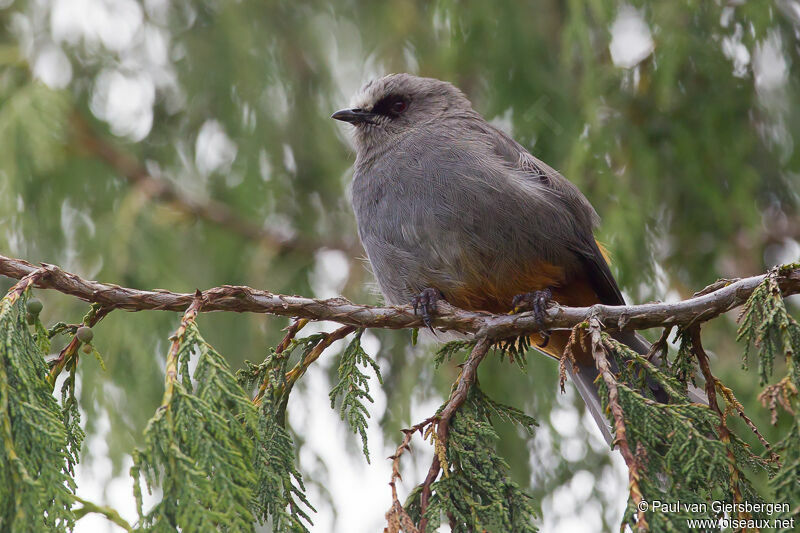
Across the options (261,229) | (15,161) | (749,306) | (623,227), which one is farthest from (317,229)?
(749,306)

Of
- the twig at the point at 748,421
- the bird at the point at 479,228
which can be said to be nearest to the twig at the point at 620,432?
the twig at the point at 748,421

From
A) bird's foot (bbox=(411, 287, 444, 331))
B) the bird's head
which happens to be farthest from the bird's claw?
the bird's head

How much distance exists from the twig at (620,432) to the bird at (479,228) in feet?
2.76

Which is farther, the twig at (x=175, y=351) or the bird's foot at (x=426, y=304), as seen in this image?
the bird's foot at (x=426, y=304)

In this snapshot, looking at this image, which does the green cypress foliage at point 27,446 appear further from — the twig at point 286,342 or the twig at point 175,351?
the twig at point 286,342

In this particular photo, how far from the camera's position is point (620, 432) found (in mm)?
1994

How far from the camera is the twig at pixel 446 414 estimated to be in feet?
7.41

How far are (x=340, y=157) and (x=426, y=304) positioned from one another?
276 centimetres

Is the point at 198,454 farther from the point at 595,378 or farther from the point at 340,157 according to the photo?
the point at 340,157

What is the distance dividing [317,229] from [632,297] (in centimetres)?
215

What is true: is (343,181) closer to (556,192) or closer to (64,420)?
(556,192)

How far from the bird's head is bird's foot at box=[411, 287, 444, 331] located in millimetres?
1301

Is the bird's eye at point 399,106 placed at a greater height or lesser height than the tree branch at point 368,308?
greater

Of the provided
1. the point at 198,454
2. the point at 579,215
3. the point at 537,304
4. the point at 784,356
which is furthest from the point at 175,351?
the point at 579,215
